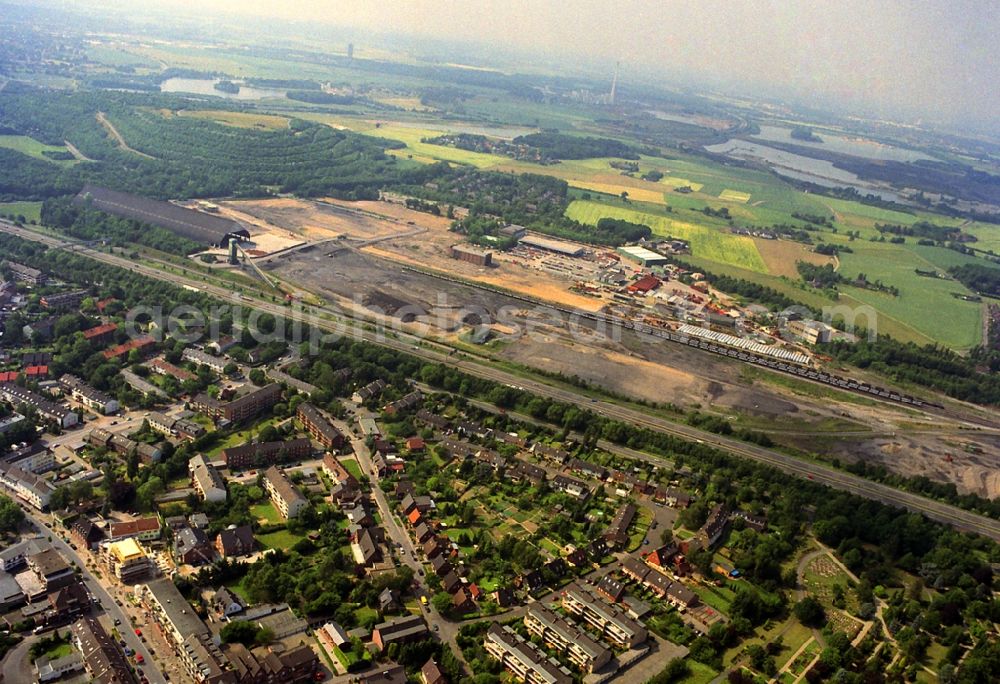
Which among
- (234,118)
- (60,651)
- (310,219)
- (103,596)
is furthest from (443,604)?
(234,118)

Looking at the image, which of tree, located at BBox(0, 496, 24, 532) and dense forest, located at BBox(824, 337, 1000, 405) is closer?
tree, located at BBox(0, 496, 24, 532)

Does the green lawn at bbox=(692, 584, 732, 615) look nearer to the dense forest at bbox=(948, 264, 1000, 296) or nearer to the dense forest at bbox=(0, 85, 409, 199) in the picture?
the dense forest at bbox=(948, 264, 1000, 296)

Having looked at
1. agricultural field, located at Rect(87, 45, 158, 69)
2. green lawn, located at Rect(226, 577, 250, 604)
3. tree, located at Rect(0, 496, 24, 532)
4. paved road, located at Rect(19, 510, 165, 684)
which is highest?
agricultural field, located at Rect(87, 45, 158, 69)

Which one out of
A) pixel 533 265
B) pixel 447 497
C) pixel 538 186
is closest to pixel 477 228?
pixel 533 265

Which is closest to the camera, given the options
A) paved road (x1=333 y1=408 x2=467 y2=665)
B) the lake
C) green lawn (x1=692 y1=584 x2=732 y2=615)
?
paved road (x1=333 y1=408 x2=467 y2=665)

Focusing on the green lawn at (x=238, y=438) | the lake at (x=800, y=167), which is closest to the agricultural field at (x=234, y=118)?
the green lawn at (x=238, y=438)

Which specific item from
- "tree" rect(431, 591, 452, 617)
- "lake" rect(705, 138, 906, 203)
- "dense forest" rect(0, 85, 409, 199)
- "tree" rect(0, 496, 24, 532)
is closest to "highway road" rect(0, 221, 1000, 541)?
"tree" rect(431, 591, 452, 617)
